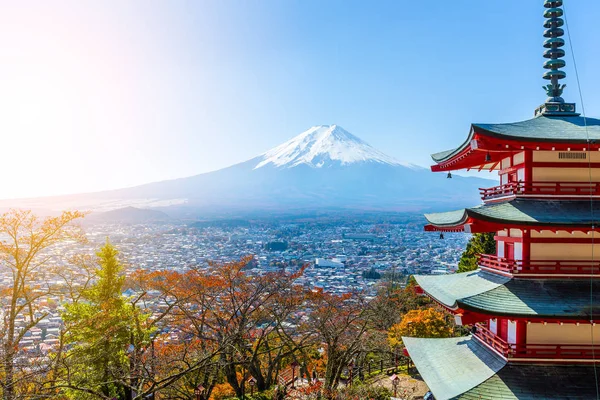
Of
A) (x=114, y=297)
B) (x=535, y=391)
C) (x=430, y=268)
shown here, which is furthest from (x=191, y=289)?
(x=430, y=268)

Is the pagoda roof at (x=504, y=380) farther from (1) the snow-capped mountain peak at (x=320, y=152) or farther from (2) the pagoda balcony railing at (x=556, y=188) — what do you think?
(1) the snow-capped mountain peak at (x=320, y=152)

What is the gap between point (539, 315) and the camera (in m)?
6.90

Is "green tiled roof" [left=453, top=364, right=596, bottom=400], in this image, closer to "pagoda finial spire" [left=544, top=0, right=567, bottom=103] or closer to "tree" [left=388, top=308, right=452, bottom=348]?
"pagoda finial spire" [left=544, top=0, right=567, bottom=103]

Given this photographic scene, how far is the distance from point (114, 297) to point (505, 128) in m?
13.1

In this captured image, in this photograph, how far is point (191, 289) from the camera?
682 inches

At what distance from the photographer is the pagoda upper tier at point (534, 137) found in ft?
24.3

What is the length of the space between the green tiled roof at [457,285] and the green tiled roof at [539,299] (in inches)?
11.8

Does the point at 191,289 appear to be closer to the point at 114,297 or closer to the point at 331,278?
the point at 114,297

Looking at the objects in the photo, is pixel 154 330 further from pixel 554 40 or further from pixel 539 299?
pixel 554 40

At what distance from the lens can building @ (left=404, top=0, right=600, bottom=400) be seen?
282 inches

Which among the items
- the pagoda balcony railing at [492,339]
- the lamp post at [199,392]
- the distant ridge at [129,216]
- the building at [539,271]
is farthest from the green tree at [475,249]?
the distant ridge at [129,216]

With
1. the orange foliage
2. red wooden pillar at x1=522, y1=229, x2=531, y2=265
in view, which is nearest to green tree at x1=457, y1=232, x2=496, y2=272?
the orange foliage

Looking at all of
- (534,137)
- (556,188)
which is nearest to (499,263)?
(556,188)

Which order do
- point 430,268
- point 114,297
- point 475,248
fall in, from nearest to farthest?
point 114,297 → point 475,248 → point 430,268
